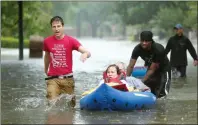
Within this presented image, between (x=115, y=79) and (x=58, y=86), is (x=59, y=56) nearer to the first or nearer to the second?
(x=58, y=86)

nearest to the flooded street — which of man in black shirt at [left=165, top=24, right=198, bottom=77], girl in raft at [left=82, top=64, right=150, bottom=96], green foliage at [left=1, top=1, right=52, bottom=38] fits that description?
girl in raft at [left=82, top=64, right=150, bottom=96]

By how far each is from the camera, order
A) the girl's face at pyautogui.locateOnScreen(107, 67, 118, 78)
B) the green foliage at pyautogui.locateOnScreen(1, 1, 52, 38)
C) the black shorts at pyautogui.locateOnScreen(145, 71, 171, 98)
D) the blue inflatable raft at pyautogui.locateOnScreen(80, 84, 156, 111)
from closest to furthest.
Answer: the blue inflatable raft at pyautogui.locateOnScreen(80, 84, 156, 111) < the girl's face at pyautogui.locateOnScreen(107, 67, 118, 78) < the black shorts at pyautogui.locateOnScreen(145, 71, 171, 98) < the green foliage at pyautogui.locateOnScreen(1, 1, 52, 38)

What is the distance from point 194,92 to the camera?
44.3ft

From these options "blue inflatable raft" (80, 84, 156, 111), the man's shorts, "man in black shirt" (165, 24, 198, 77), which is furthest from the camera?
"man in black shirt" (165, 24, 198, 77)

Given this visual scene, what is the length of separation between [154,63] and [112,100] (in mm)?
1420

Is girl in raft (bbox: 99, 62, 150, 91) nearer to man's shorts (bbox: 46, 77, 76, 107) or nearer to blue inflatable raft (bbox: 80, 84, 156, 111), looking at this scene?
blue inflatable raft (bbox: 80, 84, 156, 111)

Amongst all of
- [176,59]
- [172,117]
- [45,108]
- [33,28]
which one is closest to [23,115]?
[45,108]

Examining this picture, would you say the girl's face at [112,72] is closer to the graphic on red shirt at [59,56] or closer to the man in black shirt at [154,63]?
the man in black shirt at [154,63]

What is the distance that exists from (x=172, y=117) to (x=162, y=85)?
1.76 meters

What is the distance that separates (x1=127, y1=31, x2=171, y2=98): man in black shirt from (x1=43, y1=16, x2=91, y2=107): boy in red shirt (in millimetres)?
1543

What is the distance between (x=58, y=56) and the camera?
922 cm

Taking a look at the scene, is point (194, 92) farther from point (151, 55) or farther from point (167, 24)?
point (167, 24)

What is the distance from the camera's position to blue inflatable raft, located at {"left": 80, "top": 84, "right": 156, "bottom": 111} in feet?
31.2

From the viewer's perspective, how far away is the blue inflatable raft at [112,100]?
31.2 feet
